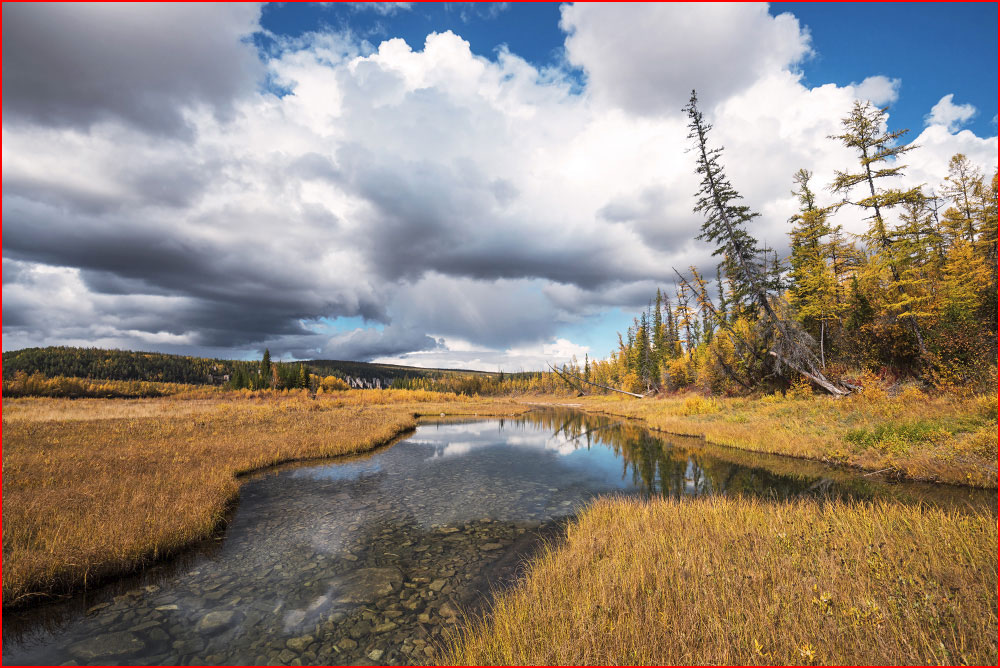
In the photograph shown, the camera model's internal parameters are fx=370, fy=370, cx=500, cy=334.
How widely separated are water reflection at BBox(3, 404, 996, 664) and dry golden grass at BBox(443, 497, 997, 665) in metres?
2.05

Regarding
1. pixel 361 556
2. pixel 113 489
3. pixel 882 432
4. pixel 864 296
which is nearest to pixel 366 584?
pixel 361 556

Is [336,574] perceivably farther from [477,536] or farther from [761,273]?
[761,273]

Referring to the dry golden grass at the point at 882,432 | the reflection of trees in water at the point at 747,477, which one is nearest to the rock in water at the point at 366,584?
the reflection of trees in water at the point at 747,477

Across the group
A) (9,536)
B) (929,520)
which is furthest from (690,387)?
(9,536)

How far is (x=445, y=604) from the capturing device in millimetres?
8141

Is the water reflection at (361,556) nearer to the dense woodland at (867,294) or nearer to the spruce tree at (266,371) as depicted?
the dense woodland at (867,294)

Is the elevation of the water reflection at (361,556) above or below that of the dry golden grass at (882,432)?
below

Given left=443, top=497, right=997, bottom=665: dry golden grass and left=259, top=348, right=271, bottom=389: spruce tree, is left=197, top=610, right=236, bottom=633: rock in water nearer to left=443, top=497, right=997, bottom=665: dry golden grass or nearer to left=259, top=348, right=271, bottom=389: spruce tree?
left=443, top=497, right=997, bottom=665: dry golden grass

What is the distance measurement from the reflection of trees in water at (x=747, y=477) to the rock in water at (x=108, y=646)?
53.1ft

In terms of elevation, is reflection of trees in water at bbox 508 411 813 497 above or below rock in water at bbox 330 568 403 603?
below

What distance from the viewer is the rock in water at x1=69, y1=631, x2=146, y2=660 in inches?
252

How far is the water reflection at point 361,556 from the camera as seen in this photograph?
6.78 m

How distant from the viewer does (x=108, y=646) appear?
661cm

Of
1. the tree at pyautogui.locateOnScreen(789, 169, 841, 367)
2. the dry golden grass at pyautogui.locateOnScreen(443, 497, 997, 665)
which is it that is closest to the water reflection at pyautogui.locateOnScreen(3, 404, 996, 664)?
the dry golden grass at pyautogui.locateOnScreen(443, 497, 997, 665)
